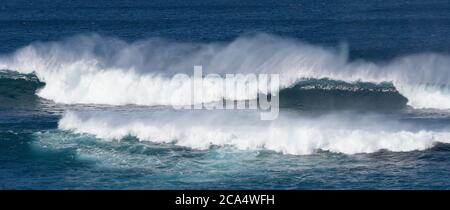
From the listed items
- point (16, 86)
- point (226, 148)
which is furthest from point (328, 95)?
point (16, 86)

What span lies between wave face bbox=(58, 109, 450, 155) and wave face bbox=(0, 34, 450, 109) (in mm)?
6437

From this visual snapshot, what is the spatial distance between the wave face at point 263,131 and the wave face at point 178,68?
644cm

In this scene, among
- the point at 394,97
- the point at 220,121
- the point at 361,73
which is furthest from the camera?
the point at 361,73

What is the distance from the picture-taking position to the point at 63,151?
Result: 1457 inches

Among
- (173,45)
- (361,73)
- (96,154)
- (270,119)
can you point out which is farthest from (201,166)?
(173,45)

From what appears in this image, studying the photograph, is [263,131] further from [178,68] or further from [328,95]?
[178,68]

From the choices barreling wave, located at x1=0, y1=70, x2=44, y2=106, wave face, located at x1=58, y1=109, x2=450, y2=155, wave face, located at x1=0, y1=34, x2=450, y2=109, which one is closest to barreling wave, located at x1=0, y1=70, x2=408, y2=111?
barreling wave, located at x1=0, y1=70, x2=44, y2=106

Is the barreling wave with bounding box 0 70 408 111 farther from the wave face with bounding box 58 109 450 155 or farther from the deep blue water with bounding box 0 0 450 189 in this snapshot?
the wave face with bounding box 58 109 450 155

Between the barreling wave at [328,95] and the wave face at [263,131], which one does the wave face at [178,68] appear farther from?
the wave face at [263,131]

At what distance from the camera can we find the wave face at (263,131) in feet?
121

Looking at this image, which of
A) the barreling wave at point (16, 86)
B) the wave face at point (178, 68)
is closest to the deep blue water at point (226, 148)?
the barreling wave at point (16, 86)

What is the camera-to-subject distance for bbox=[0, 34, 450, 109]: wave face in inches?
1986
